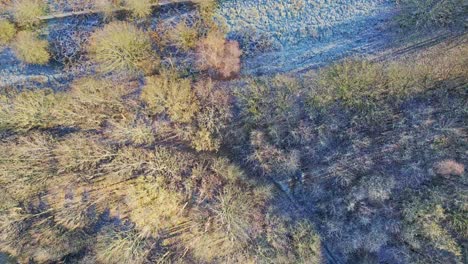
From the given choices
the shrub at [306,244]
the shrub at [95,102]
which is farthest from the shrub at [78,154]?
the shrub at [306,244]

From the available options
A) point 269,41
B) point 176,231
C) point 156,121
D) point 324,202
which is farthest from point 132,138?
point 324,202

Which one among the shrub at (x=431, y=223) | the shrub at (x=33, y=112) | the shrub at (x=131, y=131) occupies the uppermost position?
the shrub at (x=33, y=112)

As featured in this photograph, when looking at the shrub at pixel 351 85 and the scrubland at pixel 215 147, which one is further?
the shrub at pixel 351 85

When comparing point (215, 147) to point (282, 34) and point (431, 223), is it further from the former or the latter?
point (431, 223)

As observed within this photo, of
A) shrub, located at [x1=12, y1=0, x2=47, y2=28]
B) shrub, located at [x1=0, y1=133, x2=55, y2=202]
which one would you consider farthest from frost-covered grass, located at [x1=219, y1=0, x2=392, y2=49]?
shrub, located at [x1=0, y1=133, x2=55, y2=202]

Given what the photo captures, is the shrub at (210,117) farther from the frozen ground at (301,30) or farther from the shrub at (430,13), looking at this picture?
the shrub at (430,13)

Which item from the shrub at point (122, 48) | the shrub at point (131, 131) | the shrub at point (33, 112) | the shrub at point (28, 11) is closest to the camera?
the shrub at point (122, 48)

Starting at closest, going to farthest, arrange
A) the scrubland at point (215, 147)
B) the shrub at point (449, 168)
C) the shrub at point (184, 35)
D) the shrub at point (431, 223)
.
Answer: the shrub at point (431, 223)
the shrub at point (449, 168)
the scrubland at point (215, 147)
the shrub at point (184, 35)
